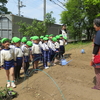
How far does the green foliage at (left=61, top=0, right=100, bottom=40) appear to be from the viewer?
14148 mm

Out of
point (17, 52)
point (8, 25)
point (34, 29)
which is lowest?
point (17, 52)

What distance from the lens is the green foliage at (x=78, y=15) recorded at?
14148 millimetres

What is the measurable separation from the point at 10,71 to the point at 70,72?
2.12 meters

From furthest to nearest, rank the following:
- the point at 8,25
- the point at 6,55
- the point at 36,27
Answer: the point at 8,25, the point at 36,27, the point at 6,55

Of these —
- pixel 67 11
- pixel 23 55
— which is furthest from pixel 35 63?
pixel 67 11

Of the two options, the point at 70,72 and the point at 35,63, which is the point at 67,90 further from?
the point at 35,63

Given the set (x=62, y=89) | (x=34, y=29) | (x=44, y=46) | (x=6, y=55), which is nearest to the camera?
(x=62, y=89)

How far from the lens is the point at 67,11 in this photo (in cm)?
1466

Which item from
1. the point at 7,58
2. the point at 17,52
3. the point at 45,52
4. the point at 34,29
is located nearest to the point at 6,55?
the point at 7,58

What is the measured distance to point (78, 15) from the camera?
14148 millimetres

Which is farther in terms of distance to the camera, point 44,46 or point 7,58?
point 44,46

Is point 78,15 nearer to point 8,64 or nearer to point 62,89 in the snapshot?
point 8,64

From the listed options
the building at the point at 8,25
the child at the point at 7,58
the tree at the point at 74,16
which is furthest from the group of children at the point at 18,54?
the tree at the point at 74,16

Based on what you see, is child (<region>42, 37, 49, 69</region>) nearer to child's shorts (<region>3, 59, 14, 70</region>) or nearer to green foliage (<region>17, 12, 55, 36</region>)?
child's shorts (<region>3, 59, 14, 70</region>)
